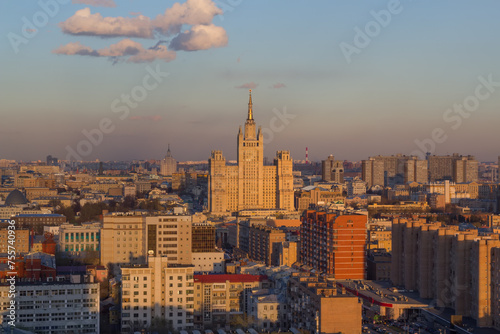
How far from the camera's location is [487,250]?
2914 centimetres

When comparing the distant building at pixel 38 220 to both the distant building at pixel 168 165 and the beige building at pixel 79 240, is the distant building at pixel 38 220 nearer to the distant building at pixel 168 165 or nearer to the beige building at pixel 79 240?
the beige building at pixel 79 240

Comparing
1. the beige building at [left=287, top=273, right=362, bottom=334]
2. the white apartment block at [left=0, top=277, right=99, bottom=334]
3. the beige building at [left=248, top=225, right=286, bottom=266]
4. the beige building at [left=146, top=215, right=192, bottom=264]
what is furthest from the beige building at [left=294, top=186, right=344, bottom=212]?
the white apartment block at [left=0, top=277, right=99, bottom=334]

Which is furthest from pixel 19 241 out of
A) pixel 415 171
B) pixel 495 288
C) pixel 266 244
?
pixel 415 171

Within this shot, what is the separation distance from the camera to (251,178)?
2874 inches

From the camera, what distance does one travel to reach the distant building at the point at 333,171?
4429 inches

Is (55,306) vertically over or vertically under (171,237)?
under

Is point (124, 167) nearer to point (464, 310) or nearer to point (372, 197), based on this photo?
point (372, 197)

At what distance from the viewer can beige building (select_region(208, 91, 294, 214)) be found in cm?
7238

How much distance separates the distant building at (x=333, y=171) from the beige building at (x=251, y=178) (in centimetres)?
3912

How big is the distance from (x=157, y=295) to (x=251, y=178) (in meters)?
45.1

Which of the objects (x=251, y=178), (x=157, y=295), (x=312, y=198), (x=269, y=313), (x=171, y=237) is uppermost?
(x=251, y=178)

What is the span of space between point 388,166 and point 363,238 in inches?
3286

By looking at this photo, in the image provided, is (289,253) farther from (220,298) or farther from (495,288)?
(495,288)

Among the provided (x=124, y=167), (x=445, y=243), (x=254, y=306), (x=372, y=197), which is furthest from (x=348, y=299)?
(x=124, y=167)
